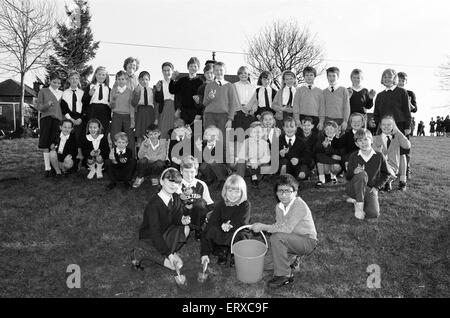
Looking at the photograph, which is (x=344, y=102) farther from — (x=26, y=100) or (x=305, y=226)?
(x=26, y=100)

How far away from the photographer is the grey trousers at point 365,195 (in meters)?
6.29

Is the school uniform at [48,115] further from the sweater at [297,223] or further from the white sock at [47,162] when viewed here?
the sweater at [297,223]

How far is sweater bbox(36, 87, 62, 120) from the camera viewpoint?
857 centimetres

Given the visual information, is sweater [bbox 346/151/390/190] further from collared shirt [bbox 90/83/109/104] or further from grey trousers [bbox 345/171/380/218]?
collared shirt [bbox 90/83/109/104]

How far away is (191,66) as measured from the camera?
8555mm

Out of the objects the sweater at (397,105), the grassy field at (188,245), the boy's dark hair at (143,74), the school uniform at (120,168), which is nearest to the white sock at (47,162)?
the grassy field at (188,245)

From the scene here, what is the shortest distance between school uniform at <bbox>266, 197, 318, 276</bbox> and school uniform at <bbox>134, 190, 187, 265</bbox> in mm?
1248

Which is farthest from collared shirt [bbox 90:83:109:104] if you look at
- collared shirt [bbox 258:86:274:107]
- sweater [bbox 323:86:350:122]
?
sweater [bbox 323:86:350:122]

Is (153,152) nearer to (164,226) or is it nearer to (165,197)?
(165,197)

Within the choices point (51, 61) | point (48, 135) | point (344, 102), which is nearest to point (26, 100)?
point (51, 61)

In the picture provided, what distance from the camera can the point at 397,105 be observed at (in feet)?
26.7

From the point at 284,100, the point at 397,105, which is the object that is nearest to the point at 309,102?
the point at 284,100

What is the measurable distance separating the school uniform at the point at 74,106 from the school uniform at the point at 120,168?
1.66 m

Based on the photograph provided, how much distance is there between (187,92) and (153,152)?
66.9 inches
